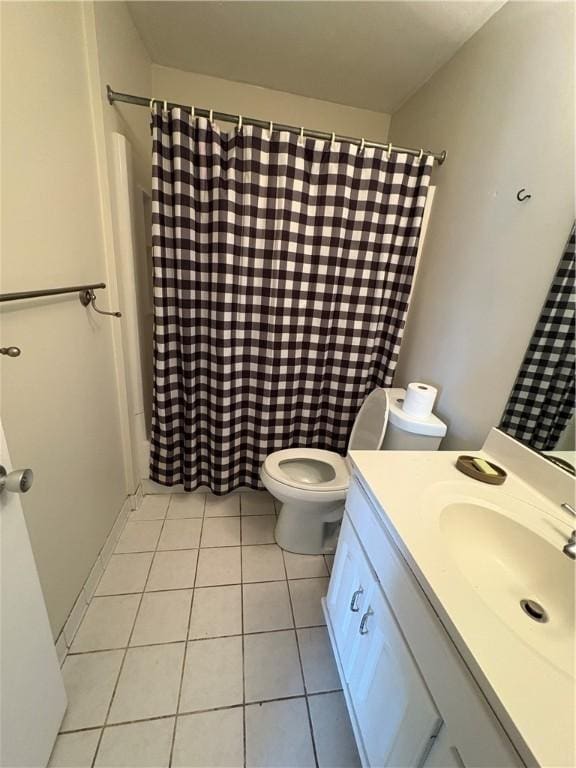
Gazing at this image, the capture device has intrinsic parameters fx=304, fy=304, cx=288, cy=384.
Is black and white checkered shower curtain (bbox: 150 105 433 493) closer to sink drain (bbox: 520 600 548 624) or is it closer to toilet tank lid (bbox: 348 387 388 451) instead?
toilet tank lid (bbox: 348 387 388 451)

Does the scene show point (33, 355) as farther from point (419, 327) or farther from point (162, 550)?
point (419, 327)

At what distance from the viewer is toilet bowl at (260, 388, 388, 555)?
1.40 m

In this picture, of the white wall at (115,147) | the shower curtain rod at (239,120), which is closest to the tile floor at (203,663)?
the white wall at (115,147)

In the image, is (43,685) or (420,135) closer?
(43,685)

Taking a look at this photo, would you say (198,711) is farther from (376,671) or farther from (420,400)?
(420,400)

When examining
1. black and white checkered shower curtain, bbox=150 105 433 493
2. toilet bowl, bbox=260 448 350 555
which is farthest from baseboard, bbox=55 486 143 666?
toilet bowl, bbox=260 448 350 555

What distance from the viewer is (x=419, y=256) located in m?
1.59

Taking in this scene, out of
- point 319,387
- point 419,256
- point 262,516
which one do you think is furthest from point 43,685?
point 419,256

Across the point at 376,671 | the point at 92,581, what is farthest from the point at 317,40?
the point at 92,581

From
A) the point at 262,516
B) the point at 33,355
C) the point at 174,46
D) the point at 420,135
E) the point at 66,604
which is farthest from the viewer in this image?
the point at 262,516

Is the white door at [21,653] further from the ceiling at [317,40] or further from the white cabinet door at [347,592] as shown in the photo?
the ceiling at [317,40]

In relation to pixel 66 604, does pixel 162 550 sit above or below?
below

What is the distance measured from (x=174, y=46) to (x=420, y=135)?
1.33 meters

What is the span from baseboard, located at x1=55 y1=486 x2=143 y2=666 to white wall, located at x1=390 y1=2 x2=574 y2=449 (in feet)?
5.39
